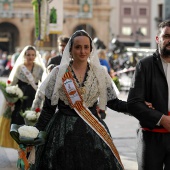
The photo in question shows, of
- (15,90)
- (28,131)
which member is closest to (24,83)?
(15,90)

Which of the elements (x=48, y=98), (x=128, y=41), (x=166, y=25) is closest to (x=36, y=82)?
(x=48, y=98)

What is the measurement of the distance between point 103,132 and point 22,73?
3.79m

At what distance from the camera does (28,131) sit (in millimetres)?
4910

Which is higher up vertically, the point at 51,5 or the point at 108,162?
the point at 51,5

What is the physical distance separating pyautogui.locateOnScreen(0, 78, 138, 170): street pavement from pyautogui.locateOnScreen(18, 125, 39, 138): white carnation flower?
294 cm

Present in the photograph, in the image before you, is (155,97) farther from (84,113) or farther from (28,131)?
(28,131)

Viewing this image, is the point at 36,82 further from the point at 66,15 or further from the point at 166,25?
the point at 66,15

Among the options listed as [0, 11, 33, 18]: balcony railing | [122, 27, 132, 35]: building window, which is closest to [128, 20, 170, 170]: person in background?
[0, 11, 33, 18]: balcony railing

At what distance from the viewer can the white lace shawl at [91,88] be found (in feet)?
17.0

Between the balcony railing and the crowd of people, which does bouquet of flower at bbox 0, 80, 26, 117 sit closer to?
the crowd of people

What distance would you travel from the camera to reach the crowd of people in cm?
437

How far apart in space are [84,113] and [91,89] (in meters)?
0.24

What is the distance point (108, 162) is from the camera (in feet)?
16.4

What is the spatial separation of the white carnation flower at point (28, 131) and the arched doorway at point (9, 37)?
53904 millimetres
